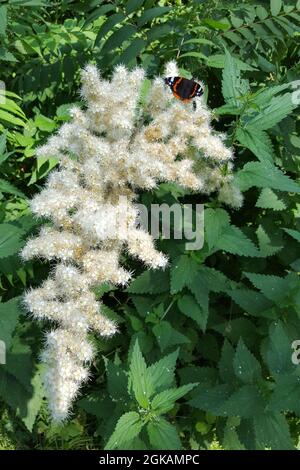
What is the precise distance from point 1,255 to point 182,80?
98 cm

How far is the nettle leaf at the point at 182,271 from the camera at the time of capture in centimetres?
208

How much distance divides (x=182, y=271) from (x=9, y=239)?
2.39ft

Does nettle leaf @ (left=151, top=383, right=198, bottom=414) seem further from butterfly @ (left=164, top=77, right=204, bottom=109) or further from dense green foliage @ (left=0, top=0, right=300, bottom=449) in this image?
butterfly @ (left=164, top=77, right=204, bottom=109)

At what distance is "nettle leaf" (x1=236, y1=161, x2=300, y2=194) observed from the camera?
1.91m

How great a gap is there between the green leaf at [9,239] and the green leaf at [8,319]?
235 millimetres

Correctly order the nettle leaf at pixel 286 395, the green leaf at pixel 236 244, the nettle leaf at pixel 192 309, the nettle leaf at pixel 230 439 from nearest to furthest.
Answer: the nettle leaf at pixel 286 395, the green leaf at pixel 236 244, the nettle leaf at pixel 192 309, the nettle leaf at pixel 230 439

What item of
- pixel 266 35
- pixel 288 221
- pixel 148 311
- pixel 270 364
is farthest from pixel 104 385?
pixel 266 35

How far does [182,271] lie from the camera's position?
212cm

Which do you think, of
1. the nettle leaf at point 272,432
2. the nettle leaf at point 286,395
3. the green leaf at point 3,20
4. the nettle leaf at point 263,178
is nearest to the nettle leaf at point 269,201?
the nettle leaf at point 263,178

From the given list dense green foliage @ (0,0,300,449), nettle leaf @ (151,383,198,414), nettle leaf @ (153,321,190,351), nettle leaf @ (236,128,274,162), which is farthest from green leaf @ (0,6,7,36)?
nettle leaf @ (151,383,198,414)

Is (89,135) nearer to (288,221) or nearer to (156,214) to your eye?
(156,214)

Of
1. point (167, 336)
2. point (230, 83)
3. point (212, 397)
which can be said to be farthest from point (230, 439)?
point (230, 83)

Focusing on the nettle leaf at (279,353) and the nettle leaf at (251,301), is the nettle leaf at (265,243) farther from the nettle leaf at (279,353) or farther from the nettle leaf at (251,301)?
the nettle leaf at (279,353)

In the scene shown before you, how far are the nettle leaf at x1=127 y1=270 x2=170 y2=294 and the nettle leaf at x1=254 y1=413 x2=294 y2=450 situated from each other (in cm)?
68
